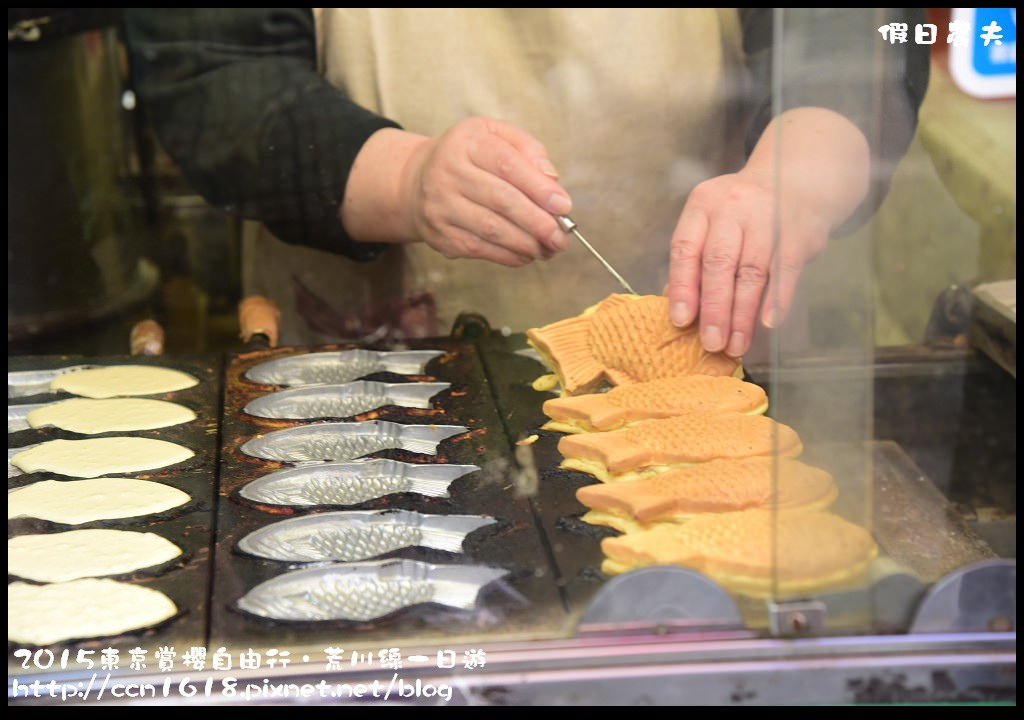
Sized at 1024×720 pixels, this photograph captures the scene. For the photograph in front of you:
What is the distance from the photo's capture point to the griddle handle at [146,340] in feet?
6.59

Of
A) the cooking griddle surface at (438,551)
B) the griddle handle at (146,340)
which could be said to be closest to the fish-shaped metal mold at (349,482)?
the cooking griddle surface at (438,551)

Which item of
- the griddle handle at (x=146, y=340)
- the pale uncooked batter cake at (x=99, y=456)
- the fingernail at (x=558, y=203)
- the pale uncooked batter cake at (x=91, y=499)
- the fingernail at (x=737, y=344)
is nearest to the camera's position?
the pale uncooked batter cake at (x=91, y=499)

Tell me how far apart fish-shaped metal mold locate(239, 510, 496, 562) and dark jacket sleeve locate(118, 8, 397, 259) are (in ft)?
2.65

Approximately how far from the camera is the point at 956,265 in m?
1.08

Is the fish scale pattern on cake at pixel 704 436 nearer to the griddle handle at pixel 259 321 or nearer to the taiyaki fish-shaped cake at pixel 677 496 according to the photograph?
the taiyaki fish-shaped cake at pixel 677 496

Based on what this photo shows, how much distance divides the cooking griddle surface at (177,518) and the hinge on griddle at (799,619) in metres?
0.52

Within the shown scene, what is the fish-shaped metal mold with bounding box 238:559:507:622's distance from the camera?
108cm

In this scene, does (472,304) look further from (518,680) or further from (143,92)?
(518,680)

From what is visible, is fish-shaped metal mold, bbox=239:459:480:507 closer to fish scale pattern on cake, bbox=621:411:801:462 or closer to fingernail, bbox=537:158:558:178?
fish scale pattern on cake, bbox=621:411:801:462

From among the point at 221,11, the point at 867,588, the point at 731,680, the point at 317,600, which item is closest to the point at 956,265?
the point at 867,588

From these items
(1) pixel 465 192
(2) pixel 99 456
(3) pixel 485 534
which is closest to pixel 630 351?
(1) pixel 465 192

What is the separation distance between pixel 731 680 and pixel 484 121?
1053mm

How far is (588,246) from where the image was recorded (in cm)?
174

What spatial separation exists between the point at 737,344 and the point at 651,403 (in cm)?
15
